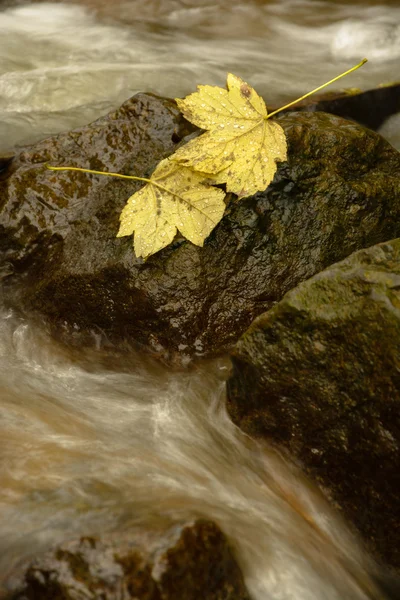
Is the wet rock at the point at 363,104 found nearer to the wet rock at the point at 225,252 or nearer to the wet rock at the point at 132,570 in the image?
the wet rock at the point at 225,252

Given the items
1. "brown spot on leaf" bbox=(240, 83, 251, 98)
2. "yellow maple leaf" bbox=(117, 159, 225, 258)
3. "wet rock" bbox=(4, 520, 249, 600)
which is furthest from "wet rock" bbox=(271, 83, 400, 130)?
"wet rock" bbox=(4, 520, 249, 600)

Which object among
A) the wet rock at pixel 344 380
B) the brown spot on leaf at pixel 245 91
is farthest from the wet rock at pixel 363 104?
the wet rock at pixel 344 380

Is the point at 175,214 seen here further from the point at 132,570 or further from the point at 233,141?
the point at 132,570

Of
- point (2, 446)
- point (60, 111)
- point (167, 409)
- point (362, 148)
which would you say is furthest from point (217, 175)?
point (60, 111)

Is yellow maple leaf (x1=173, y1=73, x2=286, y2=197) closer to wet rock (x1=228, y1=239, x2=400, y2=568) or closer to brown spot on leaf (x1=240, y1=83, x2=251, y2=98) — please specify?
brown spot on leaf (x1=240, y1=83, x2=251, y2=98)

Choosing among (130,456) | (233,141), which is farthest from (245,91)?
(130,456)

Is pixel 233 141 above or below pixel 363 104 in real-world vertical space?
below
